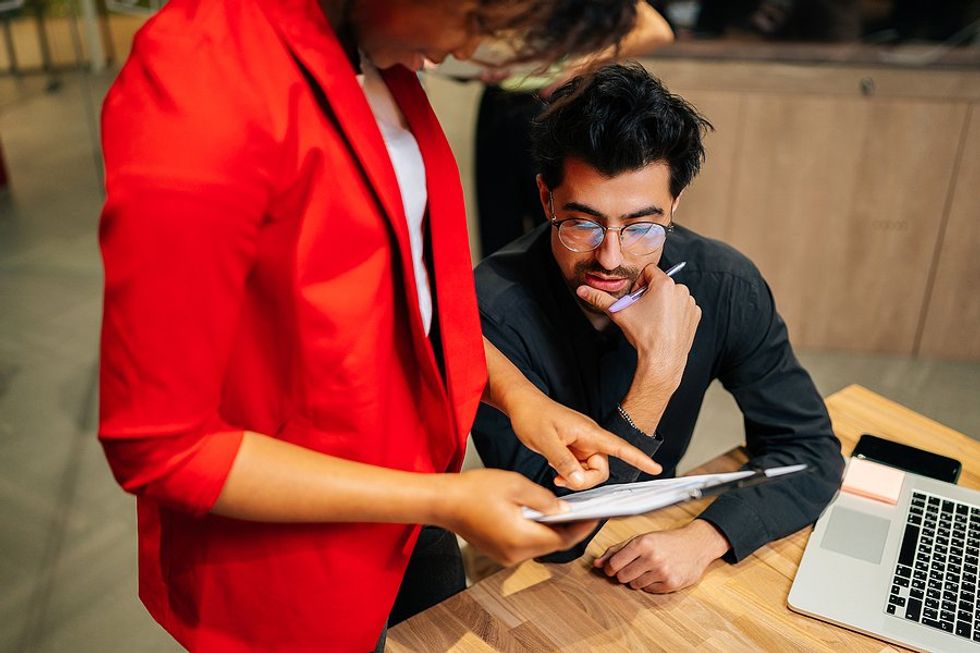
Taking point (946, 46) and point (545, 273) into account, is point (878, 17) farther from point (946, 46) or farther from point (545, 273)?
point (545, 273)

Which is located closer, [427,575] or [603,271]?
[427,575]

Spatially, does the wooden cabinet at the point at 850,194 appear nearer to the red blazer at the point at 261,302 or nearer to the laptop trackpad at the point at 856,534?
the laptop trackpad at the point at 856,534

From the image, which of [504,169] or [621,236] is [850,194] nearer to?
[504,169]

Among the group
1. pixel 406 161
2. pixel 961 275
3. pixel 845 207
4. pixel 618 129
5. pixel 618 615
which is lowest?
pixel 961 275

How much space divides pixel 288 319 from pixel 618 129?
0.88 m

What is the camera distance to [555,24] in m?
0.74

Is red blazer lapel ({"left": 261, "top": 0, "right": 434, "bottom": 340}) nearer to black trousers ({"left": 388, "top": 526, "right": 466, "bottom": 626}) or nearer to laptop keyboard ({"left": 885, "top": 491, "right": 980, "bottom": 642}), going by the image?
black trousers ({"left": 388, "top": 526, "right": 466, "bottom": 626})

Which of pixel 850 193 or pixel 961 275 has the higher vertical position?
pixel 850 193

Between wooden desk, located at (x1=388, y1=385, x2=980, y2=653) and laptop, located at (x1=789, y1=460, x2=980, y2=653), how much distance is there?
0.03m

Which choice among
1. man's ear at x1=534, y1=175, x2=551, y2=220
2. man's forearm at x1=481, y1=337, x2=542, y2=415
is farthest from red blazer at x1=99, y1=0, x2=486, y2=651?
man's ear at x1=534, y1=175, x2=551, y2=220

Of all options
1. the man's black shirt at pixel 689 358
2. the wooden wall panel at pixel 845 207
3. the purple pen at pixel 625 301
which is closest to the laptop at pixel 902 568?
the man's black shirt at pixel 689 358

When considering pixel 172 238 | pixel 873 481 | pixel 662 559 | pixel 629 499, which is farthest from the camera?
pixel 873 481

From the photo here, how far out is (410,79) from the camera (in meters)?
0.94

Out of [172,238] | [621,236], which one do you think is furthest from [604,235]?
[172,238]
